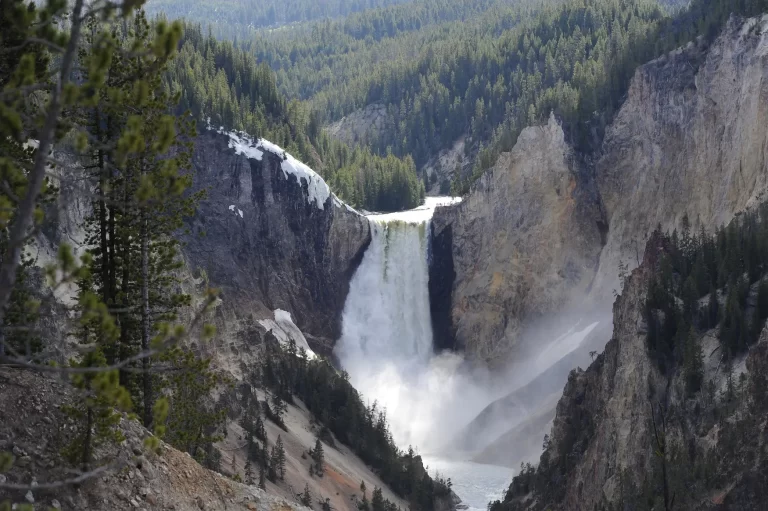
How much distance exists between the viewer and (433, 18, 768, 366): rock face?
237 ft

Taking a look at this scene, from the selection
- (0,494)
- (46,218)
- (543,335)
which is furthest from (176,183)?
(543,335)

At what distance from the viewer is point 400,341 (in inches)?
3713

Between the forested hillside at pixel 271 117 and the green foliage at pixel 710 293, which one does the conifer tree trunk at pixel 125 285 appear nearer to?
the green foliage at pixel 710 293

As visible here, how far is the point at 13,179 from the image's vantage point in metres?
13.2

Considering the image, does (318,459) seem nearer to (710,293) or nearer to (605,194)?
(710,293)

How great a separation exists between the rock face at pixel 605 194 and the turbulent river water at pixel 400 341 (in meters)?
2.59

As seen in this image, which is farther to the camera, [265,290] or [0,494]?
[265,290]

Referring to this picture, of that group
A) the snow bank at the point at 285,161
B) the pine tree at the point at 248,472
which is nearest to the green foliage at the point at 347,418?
the pine tree at the point at 248,472

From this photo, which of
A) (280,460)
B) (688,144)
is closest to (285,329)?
(280,460)

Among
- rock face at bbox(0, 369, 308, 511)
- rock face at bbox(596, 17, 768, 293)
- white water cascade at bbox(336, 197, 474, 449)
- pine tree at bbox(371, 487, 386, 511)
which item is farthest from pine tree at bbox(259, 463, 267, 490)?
white water cascade at bbox(336, 197, 474, 449)

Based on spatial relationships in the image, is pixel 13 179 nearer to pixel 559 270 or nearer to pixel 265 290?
pixel 265 290

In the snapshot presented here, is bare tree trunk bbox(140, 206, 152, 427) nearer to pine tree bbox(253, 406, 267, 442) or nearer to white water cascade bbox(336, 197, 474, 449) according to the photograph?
pine tree bbox(253, 406, 267, 442)

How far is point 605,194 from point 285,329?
1193 inches

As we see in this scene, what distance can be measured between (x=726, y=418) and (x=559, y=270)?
156 ft
